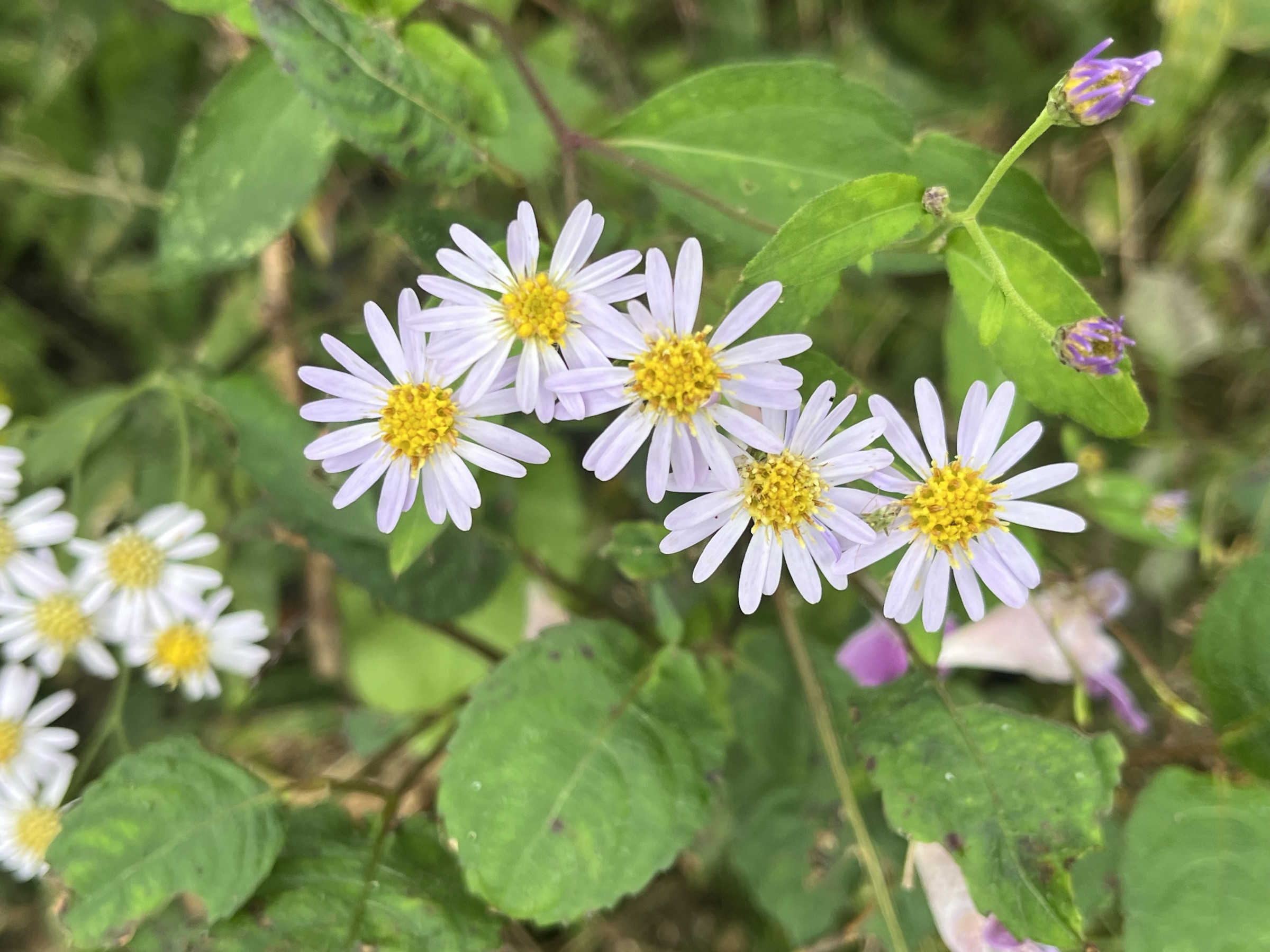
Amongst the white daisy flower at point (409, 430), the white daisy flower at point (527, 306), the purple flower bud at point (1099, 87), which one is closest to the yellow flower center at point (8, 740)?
the white daisy flower at point (409, 430)

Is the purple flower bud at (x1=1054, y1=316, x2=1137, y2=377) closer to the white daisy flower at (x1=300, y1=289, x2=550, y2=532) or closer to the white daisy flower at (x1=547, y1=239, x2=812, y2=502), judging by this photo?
the white daisy flower at (x1=547, y1=239, x2=812, y2=502)

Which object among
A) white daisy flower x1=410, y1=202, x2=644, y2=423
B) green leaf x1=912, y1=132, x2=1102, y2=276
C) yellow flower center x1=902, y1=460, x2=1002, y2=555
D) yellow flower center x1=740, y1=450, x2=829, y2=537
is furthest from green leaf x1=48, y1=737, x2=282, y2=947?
green leaf x1=912, y1=132, x2=1102, y2=276

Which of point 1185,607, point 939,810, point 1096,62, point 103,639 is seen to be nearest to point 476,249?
point 1096,62

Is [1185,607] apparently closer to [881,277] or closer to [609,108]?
[881,277]

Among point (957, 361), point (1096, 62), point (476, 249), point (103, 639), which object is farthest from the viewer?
point (103, 639)

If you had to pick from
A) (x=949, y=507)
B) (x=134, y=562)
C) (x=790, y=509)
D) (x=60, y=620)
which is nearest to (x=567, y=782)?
(x=790, y=509)

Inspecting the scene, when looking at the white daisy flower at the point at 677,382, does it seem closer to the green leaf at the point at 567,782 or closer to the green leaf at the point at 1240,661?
the green leaf at the point at 567,782

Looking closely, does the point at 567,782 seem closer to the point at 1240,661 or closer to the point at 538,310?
the point at 538,310
